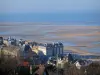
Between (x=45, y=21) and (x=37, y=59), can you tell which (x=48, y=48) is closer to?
(x=37, y=59)

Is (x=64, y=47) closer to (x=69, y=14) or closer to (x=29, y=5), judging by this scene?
(x=69, y=14)

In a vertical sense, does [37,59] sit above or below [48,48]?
below

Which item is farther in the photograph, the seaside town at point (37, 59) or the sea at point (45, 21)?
the sea at point (45, 21)

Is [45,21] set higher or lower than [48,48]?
higher

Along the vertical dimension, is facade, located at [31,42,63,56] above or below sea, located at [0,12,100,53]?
below

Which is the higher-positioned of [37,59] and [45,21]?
[45,21]

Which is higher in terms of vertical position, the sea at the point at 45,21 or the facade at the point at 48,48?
the sea at the point at 45,21

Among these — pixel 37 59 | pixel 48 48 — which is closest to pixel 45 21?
pixel 48 48

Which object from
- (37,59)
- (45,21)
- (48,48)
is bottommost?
(37,59)
